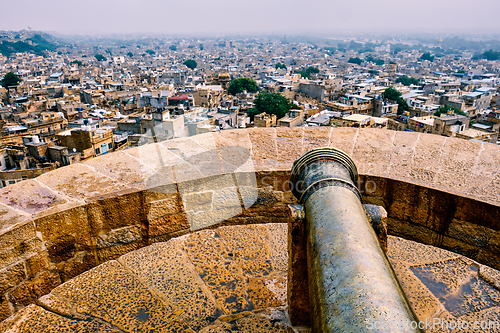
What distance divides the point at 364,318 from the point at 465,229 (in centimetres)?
167

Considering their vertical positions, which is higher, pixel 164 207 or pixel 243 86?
pixel 164 207

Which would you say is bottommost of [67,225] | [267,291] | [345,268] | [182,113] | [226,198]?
[182,113]

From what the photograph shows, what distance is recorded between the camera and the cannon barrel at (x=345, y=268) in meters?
0.90

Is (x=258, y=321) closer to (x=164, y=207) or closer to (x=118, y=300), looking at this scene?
(x=118, y=300)

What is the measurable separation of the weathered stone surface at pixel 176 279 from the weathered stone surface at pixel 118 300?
0.18 feet

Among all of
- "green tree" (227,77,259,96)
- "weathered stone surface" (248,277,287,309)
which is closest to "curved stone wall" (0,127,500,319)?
"weathered stone surface" (248,277,287,309)

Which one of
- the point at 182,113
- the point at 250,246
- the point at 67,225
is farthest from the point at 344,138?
the point at 182,113

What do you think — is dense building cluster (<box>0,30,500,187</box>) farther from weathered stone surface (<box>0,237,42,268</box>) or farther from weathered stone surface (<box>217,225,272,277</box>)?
weathered stone surface (<box>0,237,42,268</box>)

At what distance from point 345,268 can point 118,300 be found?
119cm

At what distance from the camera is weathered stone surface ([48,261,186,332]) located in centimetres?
158

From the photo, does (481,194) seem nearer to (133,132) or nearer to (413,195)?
(413,195)

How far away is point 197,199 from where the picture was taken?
231cm

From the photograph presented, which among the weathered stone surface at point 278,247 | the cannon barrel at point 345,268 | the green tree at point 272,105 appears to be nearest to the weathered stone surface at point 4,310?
the weathered stone surface at point 278,247

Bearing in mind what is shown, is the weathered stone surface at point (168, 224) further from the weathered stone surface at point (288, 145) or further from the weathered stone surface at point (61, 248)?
the weathered stone surface at point (288, 145)
